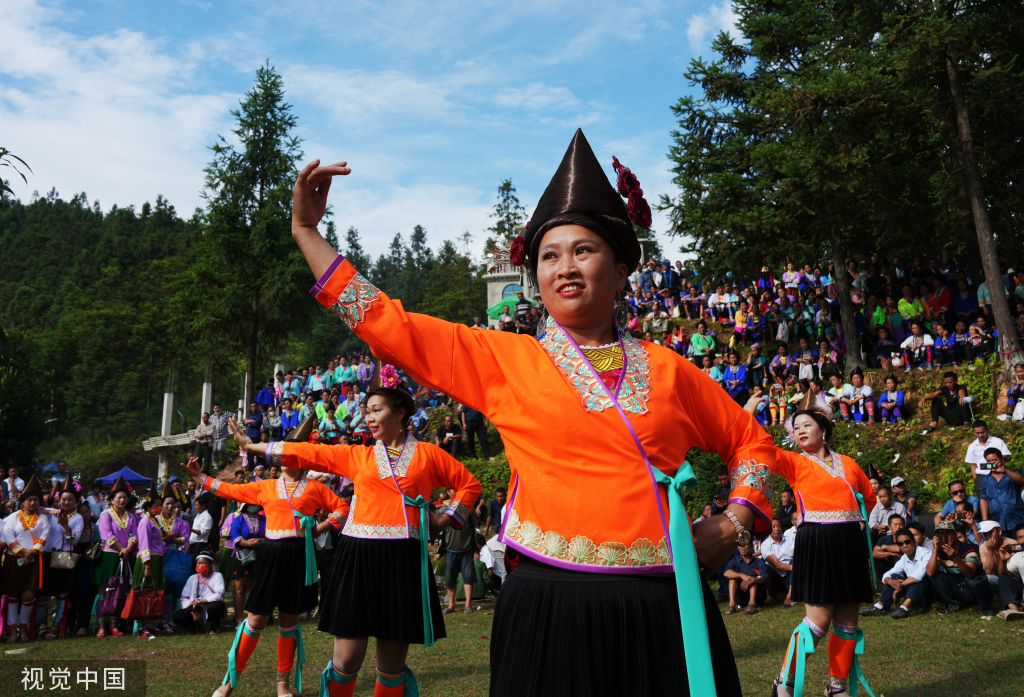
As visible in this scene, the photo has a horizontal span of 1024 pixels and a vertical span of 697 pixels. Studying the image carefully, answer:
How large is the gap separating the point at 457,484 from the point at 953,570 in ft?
24.7

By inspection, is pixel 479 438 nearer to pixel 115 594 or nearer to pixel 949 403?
pixel 115 594

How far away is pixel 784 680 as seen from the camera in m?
6.12

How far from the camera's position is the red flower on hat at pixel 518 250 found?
2.78 metres

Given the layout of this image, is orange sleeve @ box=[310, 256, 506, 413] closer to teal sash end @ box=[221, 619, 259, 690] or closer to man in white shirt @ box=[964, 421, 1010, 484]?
teal sash end @ box=[221, 619, 259, 690]

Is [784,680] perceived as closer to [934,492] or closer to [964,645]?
[964,645]

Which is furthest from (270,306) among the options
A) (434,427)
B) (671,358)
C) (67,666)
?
(671,358)

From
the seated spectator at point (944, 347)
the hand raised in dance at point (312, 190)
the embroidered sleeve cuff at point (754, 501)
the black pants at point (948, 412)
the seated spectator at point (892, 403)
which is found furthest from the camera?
the seated spectator at point (944, 347)

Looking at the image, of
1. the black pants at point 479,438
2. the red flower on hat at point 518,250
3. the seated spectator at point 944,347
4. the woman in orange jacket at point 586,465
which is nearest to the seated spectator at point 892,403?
the seated spectator at point 944,347

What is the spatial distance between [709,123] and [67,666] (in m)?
22.6

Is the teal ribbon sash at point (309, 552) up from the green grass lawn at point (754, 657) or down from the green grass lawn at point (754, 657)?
up

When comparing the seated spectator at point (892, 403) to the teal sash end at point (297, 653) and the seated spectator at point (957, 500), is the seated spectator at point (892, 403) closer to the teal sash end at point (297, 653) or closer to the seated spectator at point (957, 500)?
the seated spectator at point (957, 500)

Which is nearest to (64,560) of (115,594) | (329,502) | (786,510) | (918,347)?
(115,594)

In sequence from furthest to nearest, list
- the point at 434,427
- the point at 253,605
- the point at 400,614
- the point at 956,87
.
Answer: the point at 434,427
the point at 956,87
the point at 253,605
the point at 400,614

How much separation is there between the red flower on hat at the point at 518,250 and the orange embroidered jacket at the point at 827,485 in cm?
451
